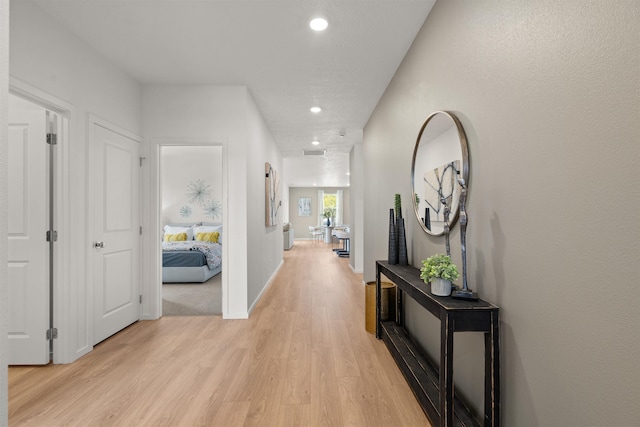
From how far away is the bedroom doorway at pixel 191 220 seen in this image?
530 centimetres

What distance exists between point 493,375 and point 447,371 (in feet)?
0.67

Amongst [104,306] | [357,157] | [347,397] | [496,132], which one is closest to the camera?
[496,132]

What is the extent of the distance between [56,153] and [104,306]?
1.42m

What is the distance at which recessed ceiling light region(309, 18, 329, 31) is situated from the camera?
7.63 ft

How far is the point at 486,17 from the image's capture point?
1.52 metres

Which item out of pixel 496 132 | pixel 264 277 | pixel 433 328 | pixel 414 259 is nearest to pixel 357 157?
pixel 264 277

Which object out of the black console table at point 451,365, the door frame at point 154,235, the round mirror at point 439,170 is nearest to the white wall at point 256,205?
the door frame at point 154,235

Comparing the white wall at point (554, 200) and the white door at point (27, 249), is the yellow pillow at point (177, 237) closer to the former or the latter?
the white door at point (27, 249)

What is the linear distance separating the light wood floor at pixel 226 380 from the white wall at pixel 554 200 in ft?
2.27

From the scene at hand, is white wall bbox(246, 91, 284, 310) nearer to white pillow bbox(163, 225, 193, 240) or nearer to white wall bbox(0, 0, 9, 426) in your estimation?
white wall bbox(0, 0, 9, 426)

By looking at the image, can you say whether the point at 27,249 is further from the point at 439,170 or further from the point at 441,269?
the point at 439,170

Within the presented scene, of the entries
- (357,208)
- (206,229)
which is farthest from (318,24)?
(206,229)

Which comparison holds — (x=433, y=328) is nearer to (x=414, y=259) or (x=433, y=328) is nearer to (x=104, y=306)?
(x=414, y=259)

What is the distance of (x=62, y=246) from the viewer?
245cm
